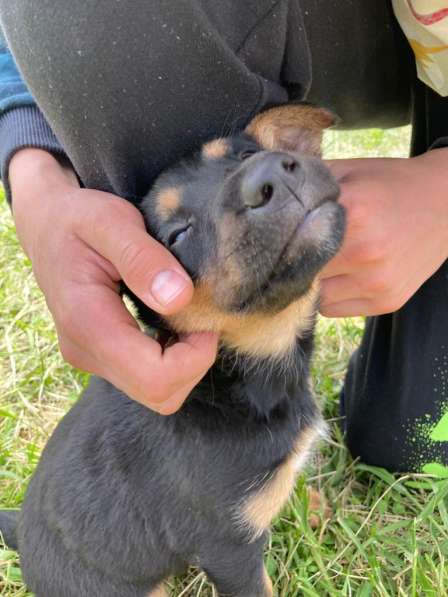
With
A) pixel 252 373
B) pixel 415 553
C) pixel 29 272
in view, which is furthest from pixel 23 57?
pixel 29 272

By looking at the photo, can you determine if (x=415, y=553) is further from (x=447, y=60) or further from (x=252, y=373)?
(x=447, y=60)

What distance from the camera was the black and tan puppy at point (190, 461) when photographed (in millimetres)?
1735

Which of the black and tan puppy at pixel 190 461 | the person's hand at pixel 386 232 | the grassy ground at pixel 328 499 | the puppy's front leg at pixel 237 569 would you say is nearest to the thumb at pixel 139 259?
the black and tan puppy at pixel 190 461

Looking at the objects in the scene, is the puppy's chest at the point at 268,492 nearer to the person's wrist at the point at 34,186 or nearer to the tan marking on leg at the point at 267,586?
the tan marking on leg at the point at 267,586

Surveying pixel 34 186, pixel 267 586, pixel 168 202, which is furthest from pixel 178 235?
pixel 267 586

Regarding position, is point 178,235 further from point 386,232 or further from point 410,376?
point 410,376

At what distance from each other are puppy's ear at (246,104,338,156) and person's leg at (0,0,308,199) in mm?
64

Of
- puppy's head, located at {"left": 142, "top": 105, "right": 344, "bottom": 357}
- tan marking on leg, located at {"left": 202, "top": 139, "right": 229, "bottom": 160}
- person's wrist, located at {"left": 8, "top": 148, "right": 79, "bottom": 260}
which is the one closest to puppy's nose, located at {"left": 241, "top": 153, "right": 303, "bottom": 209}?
puppy's head, located at {"left": 142, "top": 105, "right": 344, "bottom": 357}

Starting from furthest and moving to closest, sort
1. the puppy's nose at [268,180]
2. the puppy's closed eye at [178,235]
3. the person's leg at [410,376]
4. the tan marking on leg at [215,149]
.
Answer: the person's leg at [410,376], the tan marking on leg at [215,149], the puppy's closed eye at [178,235], the puppy's nose at [268,180]

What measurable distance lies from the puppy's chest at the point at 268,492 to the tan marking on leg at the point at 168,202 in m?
0.79

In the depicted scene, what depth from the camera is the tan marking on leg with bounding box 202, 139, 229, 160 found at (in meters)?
1.67

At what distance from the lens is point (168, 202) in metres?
1.61

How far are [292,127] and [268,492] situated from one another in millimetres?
1033

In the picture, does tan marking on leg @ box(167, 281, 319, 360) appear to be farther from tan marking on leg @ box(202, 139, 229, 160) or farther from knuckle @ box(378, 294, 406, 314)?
tan marking on leg @ box(202, 139, 229, 160)
